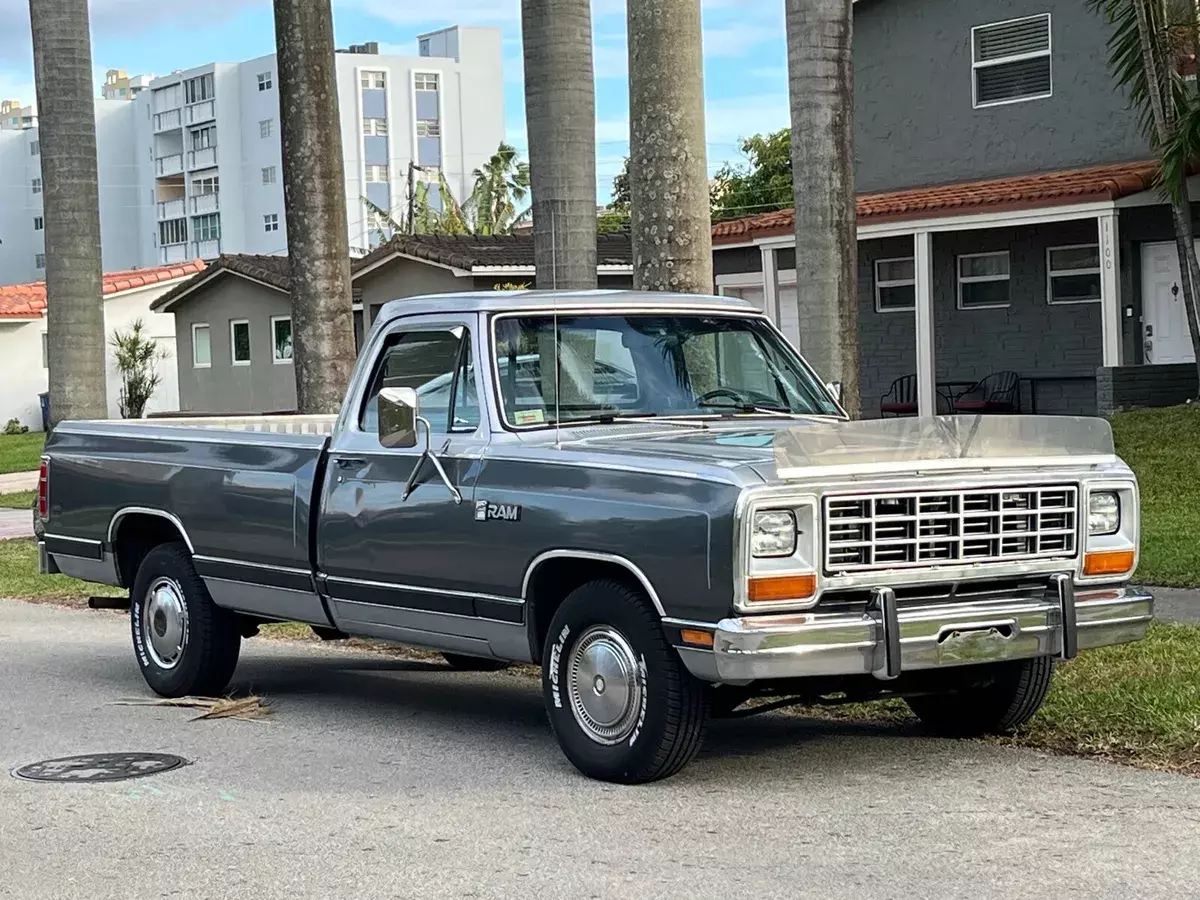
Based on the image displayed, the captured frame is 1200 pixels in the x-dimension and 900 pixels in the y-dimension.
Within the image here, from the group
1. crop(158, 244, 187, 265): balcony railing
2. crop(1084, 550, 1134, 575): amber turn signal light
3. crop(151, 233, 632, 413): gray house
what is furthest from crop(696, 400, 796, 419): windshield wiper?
crop(158, 244, 187, 265): balcony railing

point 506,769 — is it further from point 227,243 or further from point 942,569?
point 227,243

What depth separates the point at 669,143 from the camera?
41.4 ft

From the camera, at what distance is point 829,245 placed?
503 inches

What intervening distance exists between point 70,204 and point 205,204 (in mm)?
80978

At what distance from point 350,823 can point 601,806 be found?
3.06 feet

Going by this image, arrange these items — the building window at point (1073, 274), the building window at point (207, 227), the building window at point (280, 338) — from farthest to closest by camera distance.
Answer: the building window at point (207, 227) → the building window at point (280, 338) → the building window at point (1073, 274)

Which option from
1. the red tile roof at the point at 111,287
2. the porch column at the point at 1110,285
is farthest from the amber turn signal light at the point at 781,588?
the red tile roof at the point at 111,287

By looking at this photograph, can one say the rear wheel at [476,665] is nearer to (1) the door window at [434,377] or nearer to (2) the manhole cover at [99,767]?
(1) the door window at [434,377]

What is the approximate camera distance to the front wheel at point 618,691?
24.4 feet

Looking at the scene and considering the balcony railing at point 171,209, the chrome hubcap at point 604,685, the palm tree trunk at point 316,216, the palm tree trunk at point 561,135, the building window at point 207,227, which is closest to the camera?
the chrome hubcap at point 604,685

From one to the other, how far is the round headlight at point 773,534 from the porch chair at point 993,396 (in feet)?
65.1

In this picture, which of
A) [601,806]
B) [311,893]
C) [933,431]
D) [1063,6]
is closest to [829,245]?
[933,431]

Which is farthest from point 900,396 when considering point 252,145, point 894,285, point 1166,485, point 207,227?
point 207,227

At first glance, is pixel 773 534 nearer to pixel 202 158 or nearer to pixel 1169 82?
pixel 1169 82
